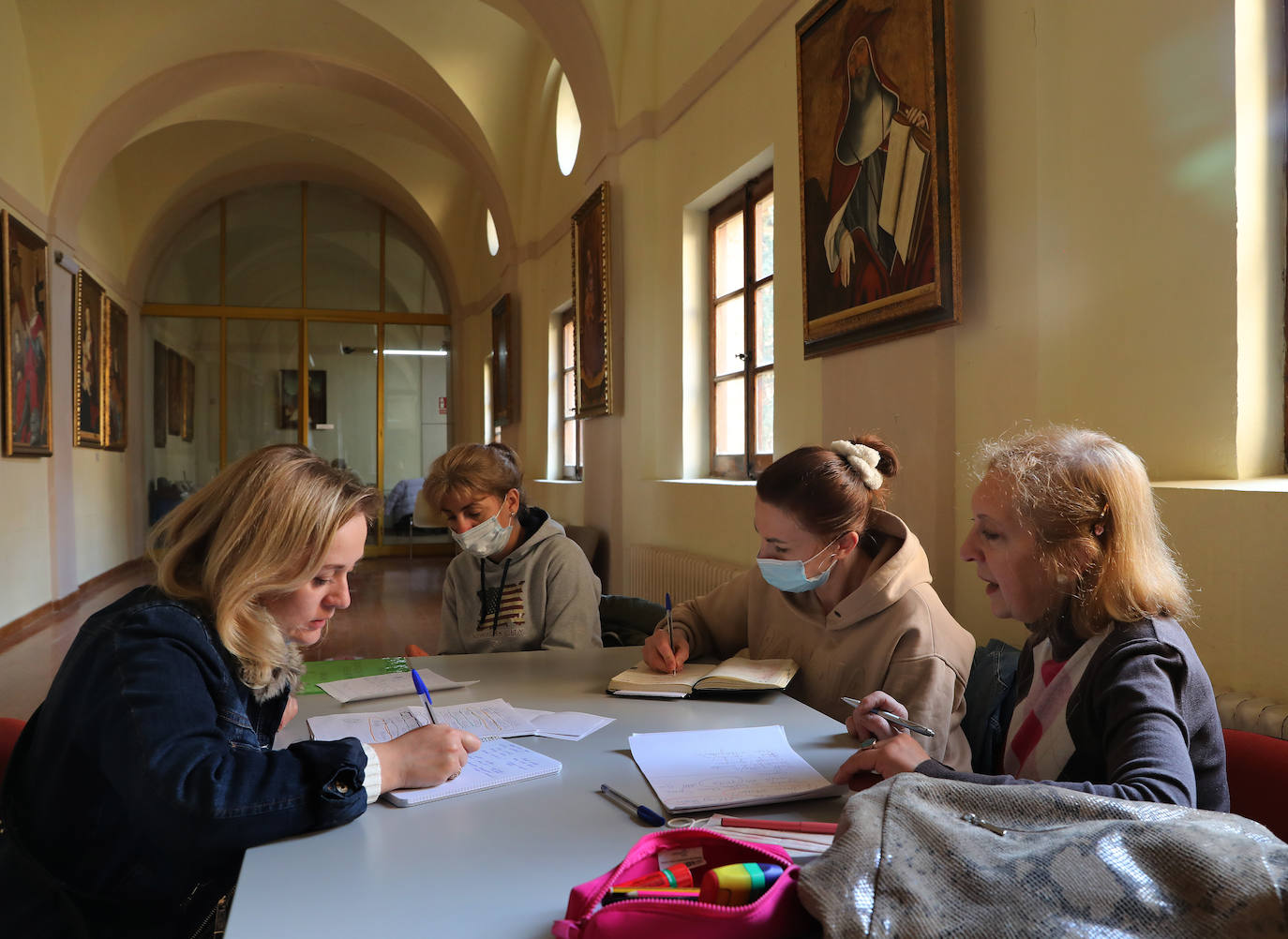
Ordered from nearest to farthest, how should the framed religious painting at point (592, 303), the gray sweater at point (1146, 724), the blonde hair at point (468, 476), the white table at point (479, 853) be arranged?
the white table at point (479, 853), the gray sweater at point (1146, 724), the blonde hair at point (468, 476), the framed religious painting at point (592, 303)

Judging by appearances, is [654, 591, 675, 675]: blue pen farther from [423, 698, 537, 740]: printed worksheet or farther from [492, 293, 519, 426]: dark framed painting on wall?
[492, 293, 519, 426]: dark framed painting on wall

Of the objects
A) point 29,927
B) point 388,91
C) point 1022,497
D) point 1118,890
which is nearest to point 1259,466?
point 1022,497

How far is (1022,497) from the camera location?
5.67 ft

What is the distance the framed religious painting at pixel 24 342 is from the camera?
286 inches

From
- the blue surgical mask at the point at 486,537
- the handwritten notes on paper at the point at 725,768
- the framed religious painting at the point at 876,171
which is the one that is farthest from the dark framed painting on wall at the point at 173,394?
the handwritten notes on paper at the point at 725,768

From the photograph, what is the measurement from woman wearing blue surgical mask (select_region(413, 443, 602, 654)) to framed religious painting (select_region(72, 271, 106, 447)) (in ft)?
25.8

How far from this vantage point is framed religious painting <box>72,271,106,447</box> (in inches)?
375

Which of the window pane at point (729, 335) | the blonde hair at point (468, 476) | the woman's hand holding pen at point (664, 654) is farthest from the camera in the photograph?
the window pane at point (729, 335)

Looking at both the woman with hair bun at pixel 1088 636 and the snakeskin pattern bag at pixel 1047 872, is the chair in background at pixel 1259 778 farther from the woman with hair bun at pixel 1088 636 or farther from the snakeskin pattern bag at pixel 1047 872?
the snakeskin pattern bag at pixel 1047 872

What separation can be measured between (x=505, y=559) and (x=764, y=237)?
2.70 m

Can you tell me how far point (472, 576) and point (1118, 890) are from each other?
Answer: 2815 mm

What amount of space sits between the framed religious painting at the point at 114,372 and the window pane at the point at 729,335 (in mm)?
8369

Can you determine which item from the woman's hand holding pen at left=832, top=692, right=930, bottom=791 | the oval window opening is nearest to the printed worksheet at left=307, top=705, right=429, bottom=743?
the woman's hand holding pen at left=832, top=692, right=930, bottom=791

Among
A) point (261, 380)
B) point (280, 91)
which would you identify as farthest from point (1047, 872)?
point (261, 380)
